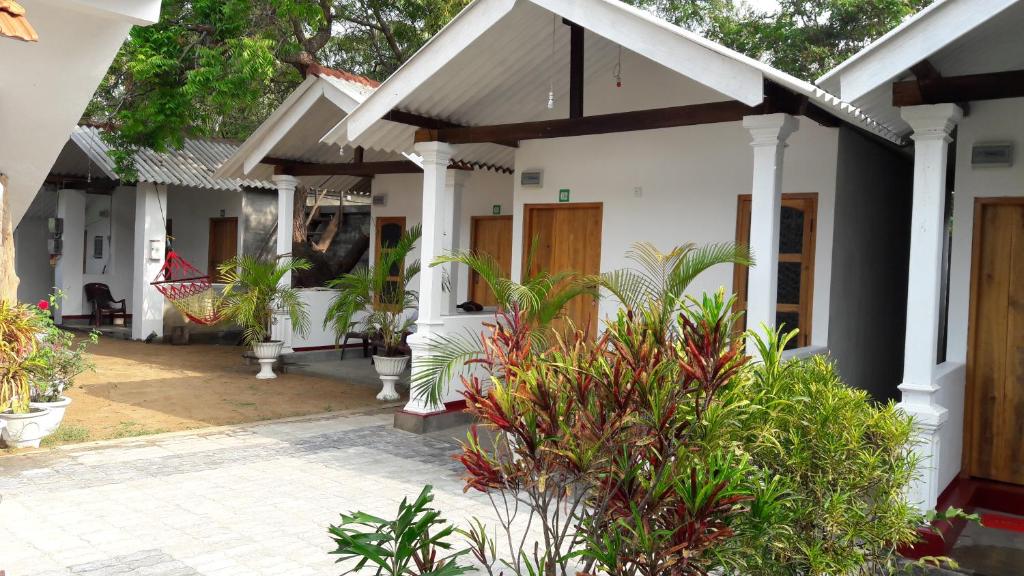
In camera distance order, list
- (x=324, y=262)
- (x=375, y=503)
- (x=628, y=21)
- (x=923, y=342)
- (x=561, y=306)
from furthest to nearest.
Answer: (x=324, y=262) < (x=561, y=306) < (x=628, y=21) < (x=375, y=503) < (x=923, y=342)

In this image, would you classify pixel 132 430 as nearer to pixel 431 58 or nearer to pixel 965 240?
pixel 431 58

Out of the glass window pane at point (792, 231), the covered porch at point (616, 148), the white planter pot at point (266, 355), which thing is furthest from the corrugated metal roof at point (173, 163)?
the glass window pane at point (792, 231)

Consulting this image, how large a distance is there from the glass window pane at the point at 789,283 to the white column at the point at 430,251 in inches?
128

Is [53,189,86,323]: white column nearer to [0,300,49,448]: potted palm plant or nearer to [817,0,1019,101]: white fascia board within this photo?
[0,300,49,448]: potted palm plant

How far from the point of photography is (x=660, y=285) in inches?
309

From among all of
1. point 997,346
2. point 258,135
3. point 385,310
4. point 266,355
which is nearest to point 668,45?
point 997,346

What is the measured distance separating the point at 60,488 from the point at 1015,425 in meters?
6.97

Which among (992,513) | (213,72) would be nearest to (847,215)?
(992,513)

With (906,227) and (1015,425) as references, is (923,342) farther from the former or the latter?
(906,227)

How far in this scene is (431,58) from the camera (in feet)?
23.9

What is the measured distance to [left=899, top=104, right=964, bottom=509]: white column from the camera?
17.3ft

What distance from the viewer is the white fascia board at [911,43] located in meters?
4.71

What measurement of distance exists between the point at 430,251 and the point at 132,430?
3.28m

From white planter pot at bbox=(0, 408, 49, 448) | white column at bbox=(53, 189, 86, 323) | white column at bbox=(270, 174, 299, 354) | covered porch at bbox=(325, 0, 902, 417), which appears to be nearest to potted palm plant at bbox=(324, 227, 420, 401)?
covered porch at bbox=(325, 0, 902, 417)
